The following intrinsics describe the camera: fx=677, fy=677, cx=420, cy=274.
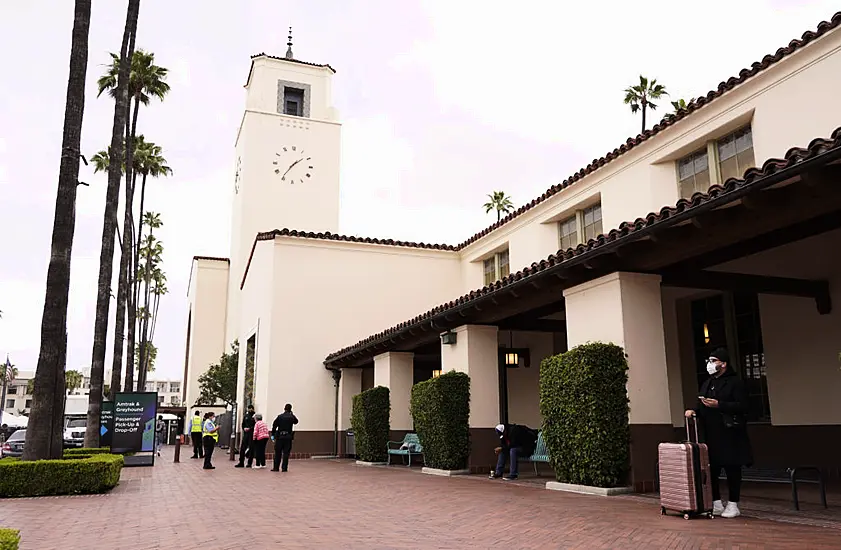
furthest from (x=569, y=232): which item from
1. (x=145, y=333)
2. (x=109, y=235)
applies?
(x=145, y=333)

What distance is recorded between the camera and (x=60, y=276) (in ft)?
38.7

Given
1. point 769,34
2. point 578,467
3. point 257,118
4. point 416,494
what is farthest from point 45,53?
point 769,34

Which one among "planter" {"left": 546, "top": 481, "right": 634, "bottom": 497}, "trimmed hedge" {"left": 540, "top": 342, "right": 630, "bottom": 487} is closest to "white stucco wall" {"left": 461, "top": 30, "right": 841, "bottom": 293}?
"trimmed hedge" {"left": 540, "top": 342, "right": 630, "bottom": 487}

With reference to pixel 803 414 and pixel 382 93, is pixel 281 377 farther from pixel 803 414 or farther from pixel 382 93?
pixel 803 414

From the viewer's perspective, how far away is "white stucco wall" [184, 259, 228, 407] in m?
43.6

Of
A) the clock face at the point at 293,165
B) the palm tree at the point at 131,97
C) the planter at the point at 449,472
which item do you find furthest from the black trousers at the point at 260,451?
the clock face at the point at 293,165

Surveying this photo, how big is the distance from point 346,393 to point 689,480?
1548 cm

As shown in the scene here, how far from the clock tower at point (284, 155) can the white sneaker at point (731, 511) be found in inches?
1161

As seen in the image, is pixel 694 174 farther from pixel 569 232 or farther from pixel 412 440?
pixel 412 440

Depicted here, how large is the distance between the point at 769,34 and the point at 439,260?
17133 millimetres

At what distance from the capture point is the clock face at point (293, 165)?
116 feet

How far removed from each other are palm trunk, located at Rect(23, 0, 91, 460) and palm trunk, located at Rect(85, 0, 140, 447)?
14.5 feet

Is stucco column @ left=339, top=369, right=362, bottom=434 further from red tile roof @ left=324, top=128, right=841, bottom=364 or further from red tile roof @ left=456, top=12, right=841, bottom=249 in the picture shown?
red tile roof @ left=324, top=128, right=841, bottom=364

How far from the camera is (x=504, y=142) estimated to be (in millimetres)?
31094
